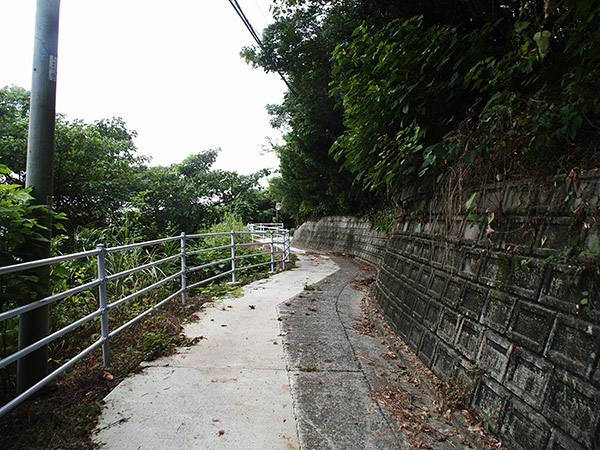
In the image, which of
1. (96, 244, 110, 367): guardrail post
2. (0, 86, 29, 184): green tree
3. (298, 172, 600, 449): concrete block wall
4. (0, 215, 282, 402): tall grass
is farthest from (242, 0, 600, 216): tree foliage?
(0, 86, 29, 184): green tree

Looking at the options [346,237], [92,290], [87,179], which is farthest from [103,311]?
[346,237]

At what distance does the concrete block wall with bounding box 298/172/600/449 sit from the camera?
1.82 meters

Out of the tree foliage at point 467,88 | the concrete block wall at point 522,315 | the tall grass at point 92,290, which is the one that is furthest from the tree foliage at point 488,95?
the tall grass at point 92,290

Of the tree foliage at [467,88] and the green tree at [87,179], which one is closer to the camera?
the tree foliage at [467,88]

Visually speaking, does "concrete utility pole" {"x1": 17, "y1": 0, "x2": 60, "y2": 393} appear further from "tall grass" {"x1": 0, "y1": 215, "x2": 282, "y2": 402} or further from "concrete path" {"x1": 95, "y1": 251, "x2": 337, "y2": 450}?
"concrete path" {"x1": 95, "y1": 251, "x2": 337, "y2": 450}

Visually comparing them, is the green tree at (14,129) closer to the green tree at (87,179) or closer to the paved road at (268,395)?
the green tree at (87,179)

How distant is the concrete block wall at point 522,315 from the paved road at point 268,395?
46cm

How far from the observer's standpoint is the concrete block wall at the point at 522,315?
182 centimetres

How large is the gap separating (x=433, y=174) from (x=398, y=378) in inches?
90.5

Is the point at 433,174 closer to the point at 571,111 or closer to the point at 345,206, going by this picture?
the point at 571,111

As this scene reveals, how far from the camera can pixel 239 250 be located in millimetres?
11406

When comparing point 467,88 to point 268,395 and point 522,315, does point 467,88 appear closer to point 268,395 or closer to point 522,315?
point 522,315

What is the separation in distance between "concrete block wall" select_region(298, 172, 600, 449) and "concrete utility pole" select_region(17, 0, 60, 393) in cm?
341

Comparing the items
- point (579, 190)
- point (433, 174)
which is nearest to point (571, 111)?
point (579, 190)
